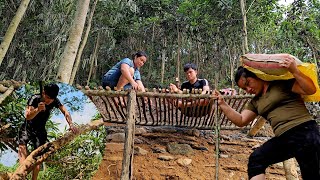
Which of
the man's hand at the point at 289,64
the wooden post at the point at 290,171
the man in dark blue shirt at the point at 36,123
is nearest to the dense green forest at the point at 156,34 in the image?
the wooden post at the point at 290,171

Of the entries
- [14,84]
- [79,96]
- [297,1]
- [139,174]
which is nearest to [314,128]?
[79,96]

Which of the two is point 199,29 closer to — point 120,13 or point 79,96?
point 120,13

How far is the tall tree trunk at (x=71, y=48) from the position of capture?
452 centimetres

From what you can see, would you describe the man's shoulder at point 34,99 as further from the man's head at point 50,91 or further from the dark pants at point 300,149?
the dark pants at point 300,149

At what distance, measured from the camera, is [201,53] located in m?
16.7

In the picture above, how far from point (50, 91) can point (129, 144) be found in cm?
122

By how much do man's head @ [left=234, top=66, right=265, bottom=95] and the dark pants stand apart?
0.38 m

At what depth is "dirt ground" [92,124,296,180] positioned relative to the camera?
192 inches

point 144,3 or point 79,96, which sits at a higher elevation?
point 144,3

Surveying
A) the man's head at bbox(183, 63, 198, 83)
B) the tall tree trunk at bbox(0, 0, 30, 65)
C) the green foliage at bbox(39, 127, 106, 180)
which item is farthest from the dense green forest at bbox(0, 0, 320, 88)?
the green foliage at bbox(39, 127, 106, 180)

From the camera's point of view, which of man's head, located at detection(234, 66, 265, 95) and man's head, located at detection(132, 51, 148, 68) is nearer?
man's head, located at detection(234, 66, 265, 95)

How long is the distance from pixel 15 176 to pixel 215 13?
11.0m

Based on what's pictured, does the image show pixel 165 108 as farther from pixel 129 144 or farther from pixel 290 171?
pixel 290 171

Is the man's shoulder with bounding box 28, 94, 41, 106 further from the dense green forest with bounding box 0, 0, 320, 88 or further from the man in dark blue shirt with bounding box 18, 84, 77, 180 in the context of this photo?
the dense green forest with bounding box 0, 0, 320, 88
